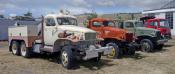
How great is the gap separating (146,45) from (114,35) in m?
3.32

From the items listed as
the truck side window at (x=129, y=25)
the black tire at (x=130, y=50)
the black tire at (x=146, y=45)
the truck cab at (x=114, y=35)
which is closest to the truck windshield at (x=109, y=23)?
the truck cab at (x=114, y=35)

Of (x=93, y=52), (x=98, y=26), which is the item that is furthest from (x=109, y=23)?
(x=93, y=52)

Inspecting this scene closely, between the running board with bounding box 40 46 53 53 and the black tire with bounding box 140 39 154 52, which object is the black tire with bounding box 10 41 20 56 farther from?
the black tire with bounding box 140 39 154 52

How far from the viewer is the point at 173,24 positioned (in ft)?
104

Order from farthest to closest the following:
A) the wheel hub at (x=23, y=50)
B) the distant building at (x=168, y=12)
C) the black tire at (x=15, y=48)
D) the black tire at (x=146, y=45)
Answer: the distant building at (x=168, y=12), the black tire at (x=146, y=45), the black tire at (x=15, y=48), the wheel hub at (x=23, y=50)

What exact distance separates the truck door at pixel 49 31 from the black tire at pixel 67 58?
4.21 ft

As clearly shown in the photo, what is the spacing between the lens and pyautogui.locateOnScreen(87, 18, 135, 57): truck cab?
15013 mm

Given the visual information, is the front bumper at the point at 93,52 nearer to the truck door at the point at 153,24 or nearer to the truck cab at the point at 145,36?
the truck cab at the point at 145,36

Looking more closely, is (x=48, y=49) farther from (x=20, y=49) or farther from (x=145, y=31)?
(x=145, y=31)

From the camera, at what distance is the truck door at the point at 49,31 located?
1297 cm

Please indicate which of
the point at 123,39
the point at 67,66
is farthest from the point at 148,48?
the point at 67,66

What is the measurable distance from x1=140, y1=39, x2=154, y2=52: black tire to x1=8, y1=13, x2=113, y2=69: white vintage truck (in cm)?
521

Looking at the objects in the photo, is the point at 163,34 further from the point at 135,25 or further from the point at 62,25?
the point at 62,25

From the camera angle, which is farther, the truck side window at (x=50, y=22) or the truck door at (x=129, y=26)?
the truck door at (x=129, y=26)
